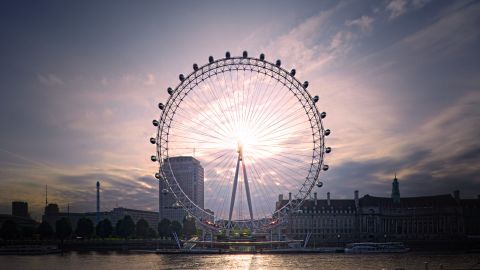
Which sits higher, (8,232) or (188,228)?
(8,232)

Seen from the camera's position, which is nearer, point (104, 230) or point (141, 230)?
point (104, 230)

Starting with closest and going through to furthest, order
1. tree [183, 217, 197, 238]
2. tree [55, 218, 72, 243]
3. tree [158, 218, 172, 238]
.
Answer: tree [55, 218, 72, 243], tree [158, 218, 172, 238], tree [183, 217, 197, 238]

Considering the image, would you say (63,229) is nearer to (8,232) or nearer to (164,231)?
(8,232)

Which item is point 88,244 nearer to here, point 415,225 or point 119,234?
point 119,234

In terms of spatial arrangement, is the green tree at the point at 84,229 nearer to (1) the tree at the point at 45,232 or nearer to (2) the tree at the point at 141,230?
(1) the tree at the point at 45,232

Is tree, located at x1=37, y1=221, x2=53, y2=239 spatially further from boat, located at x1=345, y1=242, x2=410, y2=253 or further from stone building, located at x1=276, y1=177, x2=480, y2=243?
boat, located at x1=345, y1=242, x2=410, y2=253

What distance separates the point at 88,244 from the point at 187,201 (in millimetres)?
47594

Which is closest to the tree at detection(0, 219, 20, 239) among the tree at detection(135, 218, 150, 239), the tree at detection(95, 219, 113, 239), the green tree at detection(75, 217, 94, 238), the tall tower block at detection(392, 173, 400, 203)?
the green tree at detection(75, 217, 94, 238)

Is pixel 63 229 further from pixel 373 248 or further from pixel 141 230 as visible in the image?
pixel 373 248

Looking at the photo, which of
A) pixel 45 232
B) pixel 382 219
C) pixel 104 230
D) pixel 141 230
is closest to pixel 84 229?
pixel 104 230

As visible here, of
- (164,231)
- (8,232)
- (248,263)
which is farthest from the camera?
(164,231)

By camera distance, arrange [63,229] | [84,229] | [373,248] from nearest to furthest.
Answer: [373,248] → [63,229] → [84,229]

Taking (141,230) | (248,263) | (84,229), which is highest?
(84,229)

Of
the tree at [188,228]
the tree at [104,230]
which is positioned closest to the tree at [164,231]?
the tree at [104,230]
